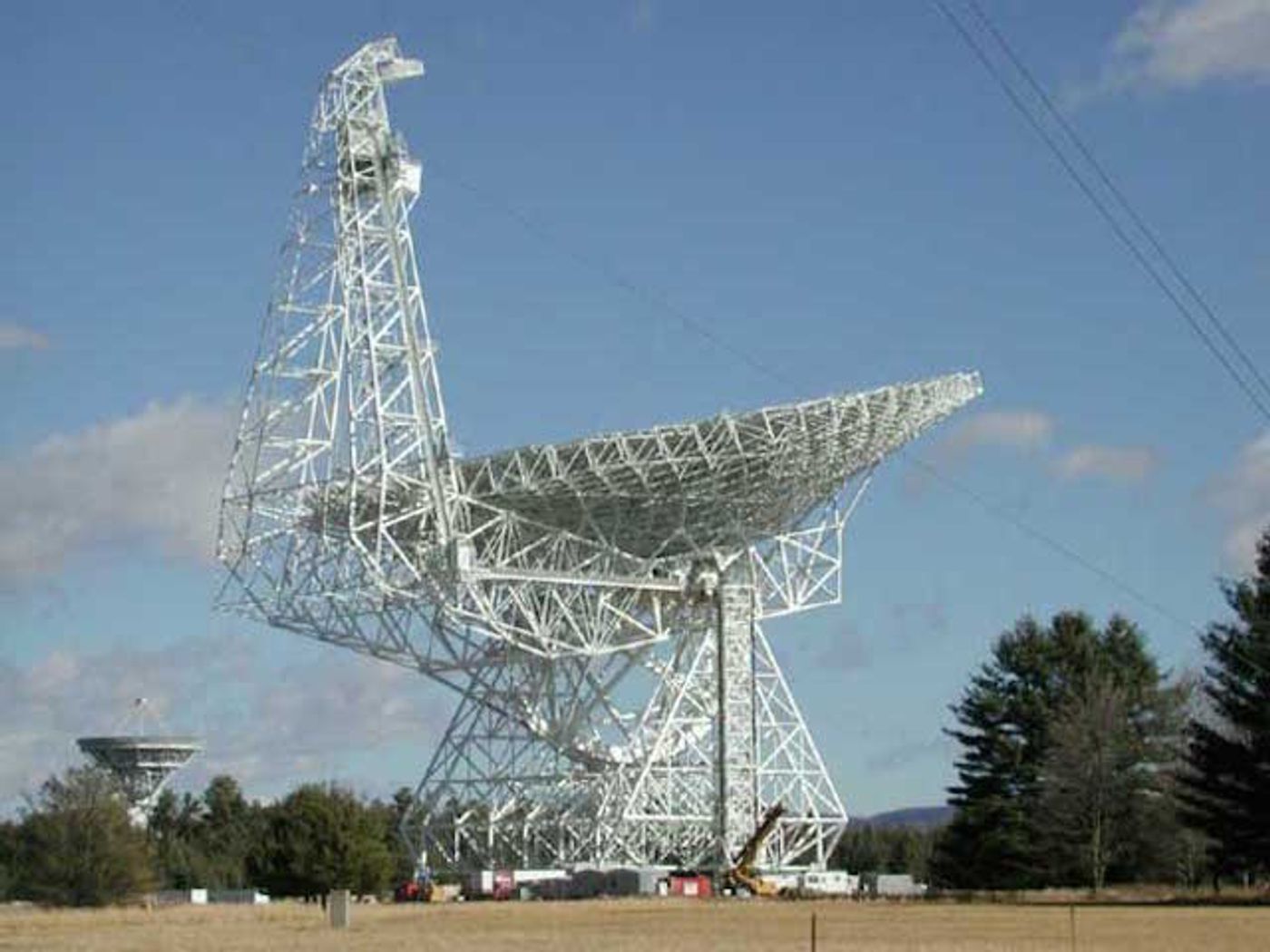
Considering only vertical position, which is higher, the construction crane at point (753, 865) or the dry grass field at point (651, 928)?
the construction crane at point (753, 865)

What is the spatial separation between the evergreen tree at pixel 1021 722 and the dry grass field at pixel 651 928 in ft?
63.9

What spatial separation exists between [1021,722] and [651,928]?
4466cm

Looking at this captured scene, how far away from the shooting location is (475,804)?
88.1m

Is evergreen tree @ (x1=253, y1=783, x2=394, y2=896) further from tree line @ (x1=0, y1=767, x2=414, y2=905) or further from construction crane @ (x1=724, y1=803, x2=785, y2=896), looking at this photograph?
construction crane @ (x1=724, y1=803, x2=785, y2=896)

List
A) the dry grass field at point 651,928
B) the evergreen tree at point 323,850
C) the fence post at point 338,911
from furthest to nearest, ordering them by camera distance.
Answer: the evergreen tree at point 323,850 < the fence post at point 338,911 < the dry grass field at point 651,928

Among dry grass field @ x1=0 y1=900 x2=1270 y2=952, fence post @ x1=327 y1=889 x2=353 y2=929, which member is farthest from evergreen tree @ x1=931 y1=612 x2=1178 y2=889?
fence post @ x1=327 y1=889 x2=353 y2=929

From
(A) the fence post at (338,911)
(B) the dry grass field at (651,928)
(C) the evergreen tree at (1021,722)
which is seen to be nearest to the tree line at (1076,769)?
(C) the evergreen tree at (1021,722)

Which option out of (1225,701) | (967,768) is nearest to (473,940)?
(1225,701)

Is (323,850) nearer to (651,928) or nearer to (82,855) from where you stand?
(82,855)

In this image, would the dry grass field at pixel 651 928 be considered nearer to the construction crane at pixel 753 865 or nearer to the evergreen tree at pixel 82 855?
the construction crane at pixel 753 865

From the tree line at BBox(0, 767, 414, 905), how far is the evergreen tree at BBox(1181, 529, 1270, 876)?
38758 millimetres

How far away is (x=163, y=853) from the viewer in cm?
13525

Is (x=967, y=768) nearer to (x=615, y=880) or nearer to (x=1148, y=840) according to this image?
Result: (x=1148, y=840)

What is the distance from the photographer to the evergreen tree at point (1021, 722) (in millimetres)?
88938
